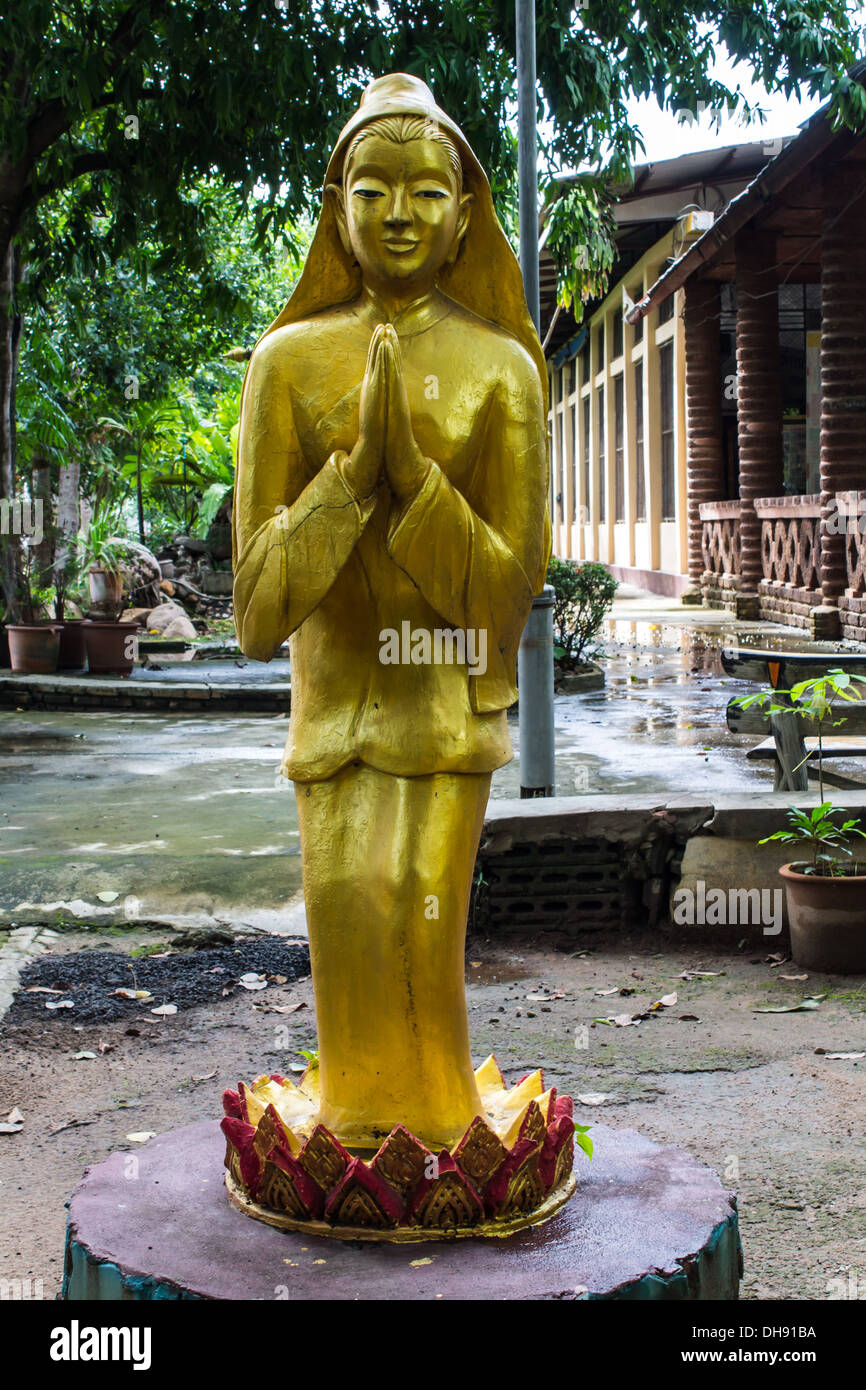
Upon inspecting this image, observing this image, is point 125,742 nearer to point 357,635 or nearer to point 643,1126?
point 643,1126

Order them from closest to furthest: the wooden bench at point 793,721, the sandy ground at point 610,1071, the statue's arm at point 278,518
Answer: the statue's arm at point 278,518 < the sandy ground at point 610,1071 < the wooden bench at point 793,721

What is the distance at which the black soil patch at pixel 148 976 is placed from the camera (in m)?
4.86

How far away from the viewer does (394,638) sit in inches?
93.6

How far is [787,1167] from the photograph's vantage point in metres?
3.52

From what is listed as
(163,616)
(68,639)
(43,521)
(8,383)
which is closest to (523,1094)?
(8,383)

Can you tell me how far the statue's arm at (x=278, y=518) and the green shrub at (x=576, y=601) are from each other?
1033 centimetres

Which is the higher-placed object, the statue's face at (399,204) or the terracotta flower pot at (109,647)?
the statue's face at (399,204)

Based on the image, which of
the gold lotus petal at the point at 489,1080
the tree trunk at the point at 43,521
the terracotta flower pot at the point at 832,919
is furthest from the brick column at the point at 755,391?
the gold lotus petal at the point at 489,1080

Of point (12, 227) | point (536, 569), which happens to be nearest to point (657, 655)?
point (12, 227)

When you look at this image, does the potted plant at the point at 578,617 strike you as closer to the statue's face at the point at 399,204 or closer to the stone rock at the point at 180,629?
the stone rock at the point at 180,629

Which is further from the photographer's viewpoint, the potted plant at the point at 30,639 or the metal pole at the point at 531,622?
the potted plant at the point at 30,639

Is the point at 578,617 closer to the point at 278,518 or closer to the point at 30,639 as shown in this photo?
the point at 30,639

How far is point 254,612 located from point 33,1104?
240 cm

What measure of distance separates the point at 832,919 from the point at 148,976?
2573 millimetres
